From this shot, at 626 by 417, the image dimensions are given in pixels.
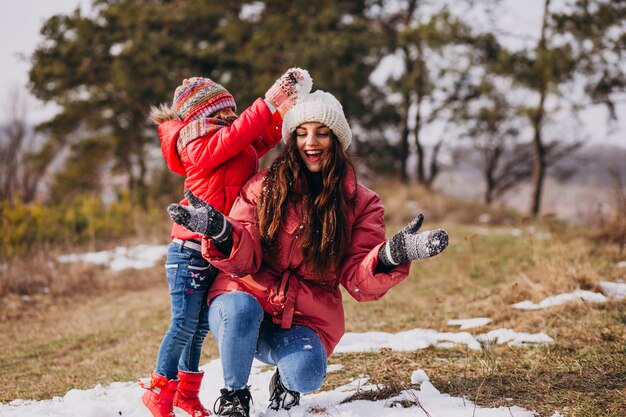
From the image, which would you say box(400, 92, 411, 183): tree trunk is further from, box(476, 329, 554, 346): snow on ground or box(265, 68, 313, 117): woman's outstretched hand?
box(265, 68, 313, 117): woman's outstretched hand

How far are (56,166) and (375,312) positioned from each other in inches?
829

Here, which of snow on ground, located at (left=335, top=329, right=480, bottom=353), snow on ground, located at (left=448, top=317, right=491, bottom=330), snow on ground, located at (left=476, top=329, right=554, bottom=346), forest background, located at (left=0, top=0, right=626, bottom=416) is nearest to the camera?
snow on ground, located at (left=476, top=329, right=554, bottom=346)

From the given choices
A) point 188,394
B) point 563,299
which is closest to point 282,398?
point 188,394

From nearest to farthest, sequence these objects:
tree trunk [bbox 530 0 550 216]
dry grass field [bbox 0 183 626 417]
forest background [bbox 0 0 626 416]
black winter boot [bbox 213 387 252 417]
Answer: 1. black winter boot [bbox 213 387 252 417]
2. dry grass field [bbox 0 183 626 417]
3. forest background [bbox 0 0 626 416]
4. tree trunk [bbox 530 0 550 216]


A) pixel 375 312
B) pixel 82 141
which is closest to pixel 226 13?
pixel 82 141

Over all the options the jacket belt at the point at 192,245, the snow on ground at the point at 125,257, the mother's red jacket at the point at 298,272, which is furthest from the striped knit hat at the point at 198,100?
the snow on ground at the point at 125,257

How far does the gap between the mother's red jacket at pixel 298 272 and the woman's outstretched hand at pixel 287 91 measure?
0.36m

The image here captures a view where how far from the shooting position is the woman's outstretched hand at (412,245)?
2.05m

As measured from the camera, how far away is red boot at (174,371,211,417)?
2.59m

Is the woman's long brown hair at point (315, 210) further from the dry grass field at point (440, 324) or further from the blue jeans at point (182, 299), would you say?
the dry grass field at point (440, 324)

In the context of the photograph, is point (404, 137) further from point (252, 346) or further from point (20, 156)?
point (252, 346)

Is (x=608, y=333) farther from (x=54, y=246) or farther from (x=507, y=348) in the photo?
(x=54, y=246)

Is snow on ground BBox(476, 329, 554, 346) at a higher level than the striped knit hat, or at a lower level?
lower

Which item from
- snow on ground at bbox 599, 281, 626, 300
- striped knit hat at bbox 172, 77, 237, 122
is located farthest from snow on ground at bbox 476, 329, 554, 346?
striped knit hat at bbox 172, 77, 237, 122
